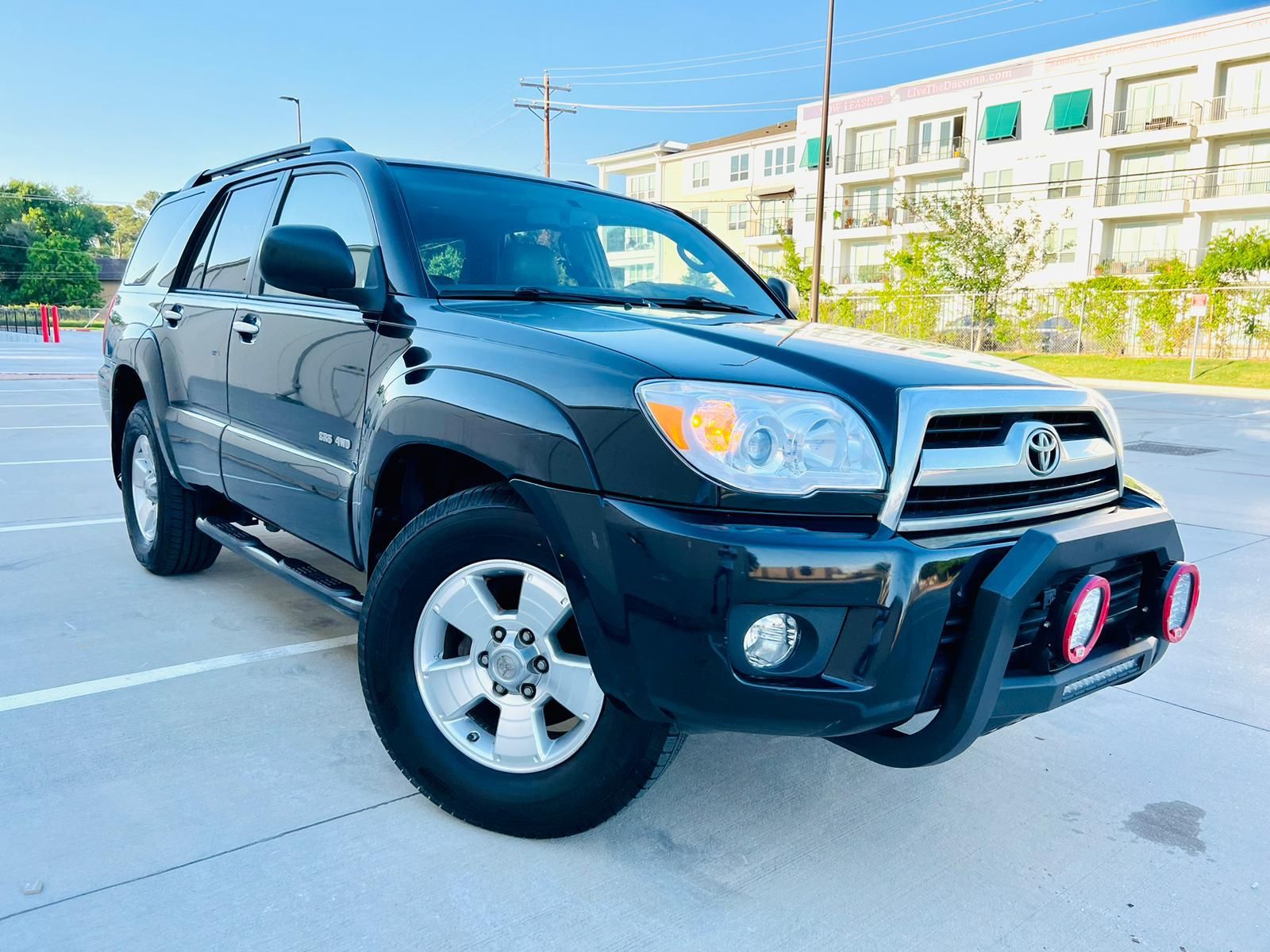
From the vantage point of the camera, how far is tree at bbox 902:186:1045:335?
30812 mm

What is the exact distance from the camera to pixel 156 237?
475 centimetres

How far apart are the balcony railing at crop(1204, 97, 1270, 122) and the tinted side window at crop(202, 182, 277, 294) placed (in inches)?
1629

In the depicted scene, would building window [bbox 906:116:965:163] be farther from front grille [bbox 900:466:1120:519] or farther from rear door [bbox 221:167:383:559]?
front grille [bbox 900:466:1120:519]

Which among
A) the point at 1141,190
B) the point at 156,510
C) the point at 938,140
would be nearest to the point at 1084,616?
the point at 156,510

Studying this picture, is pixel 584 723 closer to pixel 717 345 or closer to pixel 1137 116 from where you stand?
pixel 717 345

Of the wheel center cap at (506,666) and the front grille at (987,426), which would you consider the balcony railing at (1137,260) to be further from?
the wheel center cap at (506,666)

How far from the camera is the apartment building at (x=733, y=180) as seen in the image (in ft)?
170

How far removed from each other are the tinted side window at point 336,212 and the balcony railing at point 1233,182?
40.3 metres

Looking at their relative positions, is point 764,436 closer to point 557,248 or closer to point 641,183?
point 557,248

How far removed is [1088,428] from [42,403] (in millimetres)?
13303

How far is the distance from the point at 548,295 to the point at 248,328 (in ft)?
4.00

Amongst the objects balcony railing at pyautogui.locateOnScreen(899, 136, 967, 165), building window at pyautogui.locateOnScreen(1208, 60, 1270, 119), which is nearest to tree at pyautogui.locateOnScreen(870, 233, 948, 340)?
balcony railing at pyautogui.locateOnScreen(899, 136, 967, 165)

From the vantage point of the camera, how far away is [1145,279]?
36.0 meters

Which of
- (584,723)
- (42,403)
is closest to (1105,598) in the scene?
(584,723)
